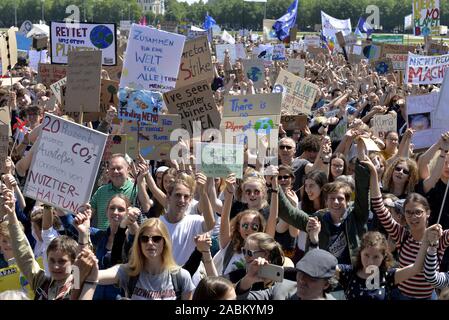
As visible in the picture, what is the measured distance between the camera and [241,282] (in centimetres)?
504

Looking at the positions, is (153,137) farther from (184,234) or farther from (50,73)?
(50,73)

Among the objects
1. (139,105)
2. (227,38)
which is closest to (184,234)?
(139,105)

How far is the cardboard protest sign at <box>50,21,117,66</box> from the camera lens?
13461 millimetres

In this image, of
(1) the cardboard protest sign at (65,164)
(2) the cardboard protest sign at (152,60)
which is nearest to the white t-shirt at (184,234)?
(1) the cardboard protest sign at (65,164)

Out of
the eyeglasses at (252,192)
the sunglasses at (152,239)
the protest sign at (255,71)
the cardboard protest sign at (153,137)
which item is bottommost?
the protest sign at (255,71)

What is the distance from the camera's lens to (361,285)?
5.34 meters

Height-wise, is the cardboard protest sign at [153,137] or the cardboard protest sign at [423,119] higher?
the cardboard protest sign at [423,119]

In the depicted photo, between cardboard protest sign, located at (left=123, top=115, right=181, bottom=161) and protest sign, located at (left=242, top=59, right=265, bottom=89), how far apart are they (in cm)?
815

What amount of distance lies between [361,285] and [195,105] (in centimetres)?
482

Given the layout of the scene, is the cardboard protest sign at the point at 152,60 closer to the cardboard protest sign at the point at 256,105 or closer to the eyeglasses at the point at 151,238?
the cardboard protest sign at the point at 256,105

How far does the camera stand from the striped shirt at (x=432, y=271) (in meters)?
5.45

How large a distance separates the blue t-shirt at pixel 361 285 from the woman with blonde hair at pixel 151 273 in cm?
88

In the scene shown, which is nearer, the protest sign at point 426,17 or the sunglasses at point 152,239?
the sunglasses at point 152,239

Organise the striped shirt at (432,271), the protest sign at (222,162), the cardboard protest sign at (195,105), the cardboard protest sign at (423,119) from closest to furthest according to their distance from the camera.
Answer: the striped shirt at (432,271) → the protest sign at (222,162) → the cardboard protest sign at (423,119) → the cardboard protest sign at (195,105)
